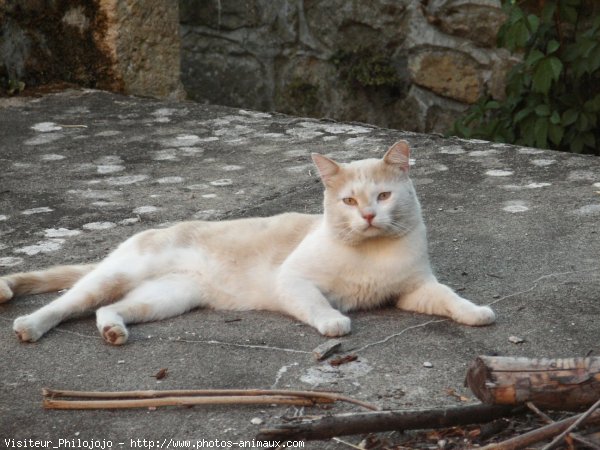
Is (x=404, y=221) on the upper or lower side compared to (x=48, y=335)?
upper

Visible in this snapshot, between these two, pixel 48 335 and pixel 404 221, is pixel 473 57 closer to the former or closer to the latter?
pixel 404 221

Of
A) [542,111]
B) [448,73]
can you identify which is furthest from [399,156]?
[448,73]

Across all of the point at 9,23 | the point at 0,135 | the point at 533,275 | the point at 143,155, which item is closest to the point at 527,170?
the point at 533,275

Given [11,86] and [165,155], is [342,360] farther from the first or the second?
[11,86]

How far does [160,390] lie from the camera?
8.72 feet

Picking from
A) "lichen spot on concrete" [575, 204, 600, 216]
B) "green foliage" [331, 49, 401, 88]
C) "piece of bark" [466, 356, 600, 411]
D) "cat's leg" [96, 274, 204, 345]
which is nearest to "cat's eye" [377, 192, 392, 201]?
"cat's leg" [96, 274, 204, 345]

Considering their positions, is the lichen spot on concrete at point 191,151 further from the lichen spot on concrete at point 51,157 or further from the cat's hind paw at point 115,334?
the cat's hind paw at point 115,334

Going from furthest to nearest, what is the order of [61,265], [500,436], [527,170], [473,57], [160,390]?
[473,57], [527,170], [61,265], [160,390], [500,436]

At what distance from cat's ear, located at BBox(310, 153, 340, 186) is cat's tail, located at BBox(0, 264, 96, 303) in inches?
36.2

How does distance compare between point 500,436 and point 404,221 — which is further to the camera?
point 404,221

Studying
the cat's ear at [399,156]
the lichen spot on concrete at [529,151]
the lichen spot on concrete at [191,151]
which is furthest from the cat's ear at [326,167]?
the lichen spot on concrete at [191,151]

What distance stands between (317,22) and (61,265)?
376cm

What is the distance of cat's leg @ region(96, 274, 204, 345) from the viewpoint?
3.06m

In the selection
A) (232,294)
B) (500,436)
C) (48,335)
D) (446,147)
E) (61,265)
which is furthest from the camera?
(446,147)
